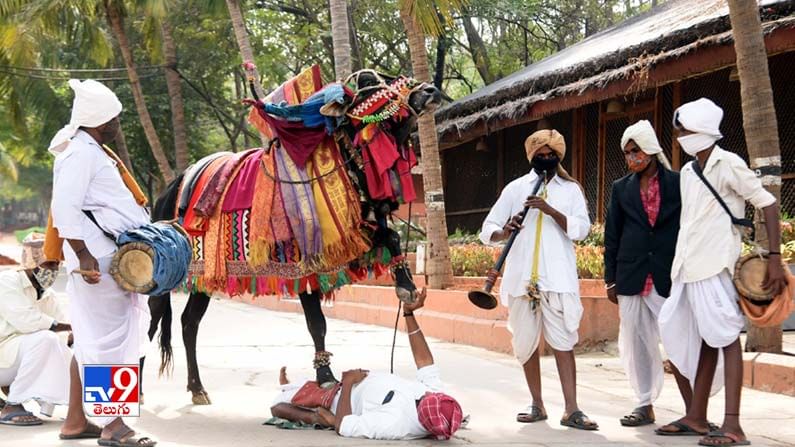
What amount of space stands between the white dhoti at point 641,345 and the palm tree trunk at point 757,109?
185cm

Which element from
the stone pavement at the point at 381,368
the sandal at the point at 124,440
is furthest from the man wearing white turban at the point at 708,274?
the sandal at the point at 124,440

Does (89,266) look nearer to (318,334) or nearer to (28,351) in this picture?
(28,351)

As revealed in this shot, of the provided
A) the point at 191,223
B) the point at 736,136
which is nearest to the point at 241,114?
the point at 736,136

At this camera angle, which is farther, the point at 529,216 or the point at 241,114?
the point at 241,114

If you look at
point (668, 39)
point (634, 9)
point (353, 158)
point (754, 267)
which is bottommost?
point (754, 267)

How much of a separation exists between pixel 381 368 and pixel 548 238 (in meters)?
3.23

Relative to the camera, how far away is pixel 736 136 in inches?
484

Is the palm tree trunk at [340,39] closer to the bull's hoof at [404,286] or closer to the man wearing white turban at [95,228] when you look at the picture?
the bull's hoof at [404,286]

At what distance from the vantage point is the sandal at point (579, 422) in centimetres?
582

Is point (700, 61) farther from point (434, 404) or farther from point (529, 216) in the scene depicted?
point (434, 404)

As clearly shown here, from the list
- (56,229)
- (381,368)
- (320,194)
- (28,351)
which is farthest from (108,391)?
(381,368)

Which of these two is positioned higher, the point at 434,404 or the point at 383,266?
the point at 383,266

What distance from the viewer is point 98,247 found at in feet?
17.4

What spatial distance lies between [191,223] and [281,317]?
779 centimetres
